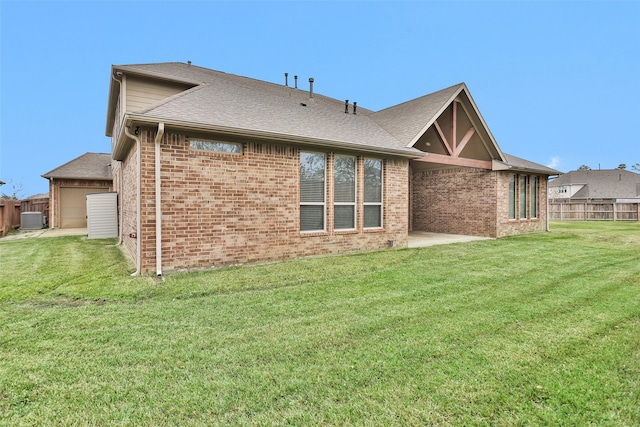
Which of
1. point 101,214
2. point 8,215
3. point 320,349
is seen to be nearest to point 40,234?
point 8,215

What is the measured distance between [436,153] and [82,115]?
63.2 meters

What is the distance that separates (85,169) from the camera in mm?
17844

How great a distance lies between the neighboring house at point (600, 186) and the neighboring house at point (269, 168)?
1395 inches

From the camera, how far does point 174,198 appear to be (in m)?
6.43

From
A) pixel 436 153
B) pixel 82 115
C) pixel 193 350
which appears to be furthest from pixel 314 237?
pixel 82 115

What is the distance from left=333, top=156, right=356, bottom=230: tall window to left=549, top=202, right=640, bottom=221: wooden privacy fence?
1046 inches

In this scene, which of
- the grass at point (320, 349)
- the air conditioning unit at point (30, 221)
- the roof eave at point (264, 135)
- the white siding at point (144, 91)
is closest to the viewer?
the grass at point (320, 349)

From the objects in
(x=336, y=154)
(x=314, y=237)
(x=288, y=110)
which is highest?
(x=288, y=110)

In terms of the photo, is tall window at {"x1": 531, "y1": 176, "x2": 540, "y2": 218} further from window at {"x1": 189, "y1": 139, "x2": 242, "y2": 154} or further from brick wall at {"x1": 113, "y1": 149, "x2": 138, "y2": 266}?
brick wall at {"x1": 113, "y1": 149, "x2": 138, "y2": 266}

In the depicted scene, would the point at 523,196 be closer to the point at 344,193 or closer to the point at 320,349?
the point at 344,193

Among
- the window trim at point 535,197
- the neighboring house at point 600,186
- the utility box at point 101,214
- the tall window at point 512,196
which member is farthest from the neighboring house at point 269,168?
the neighboring house at point 600,186

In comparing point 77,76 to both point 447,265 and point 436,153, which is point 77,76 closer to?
point 436,153

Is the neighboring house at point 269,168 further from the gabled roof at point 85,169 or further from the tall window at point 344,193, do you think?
the gabled roof at point 85,169

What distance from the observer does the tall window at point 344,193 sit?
866cm
